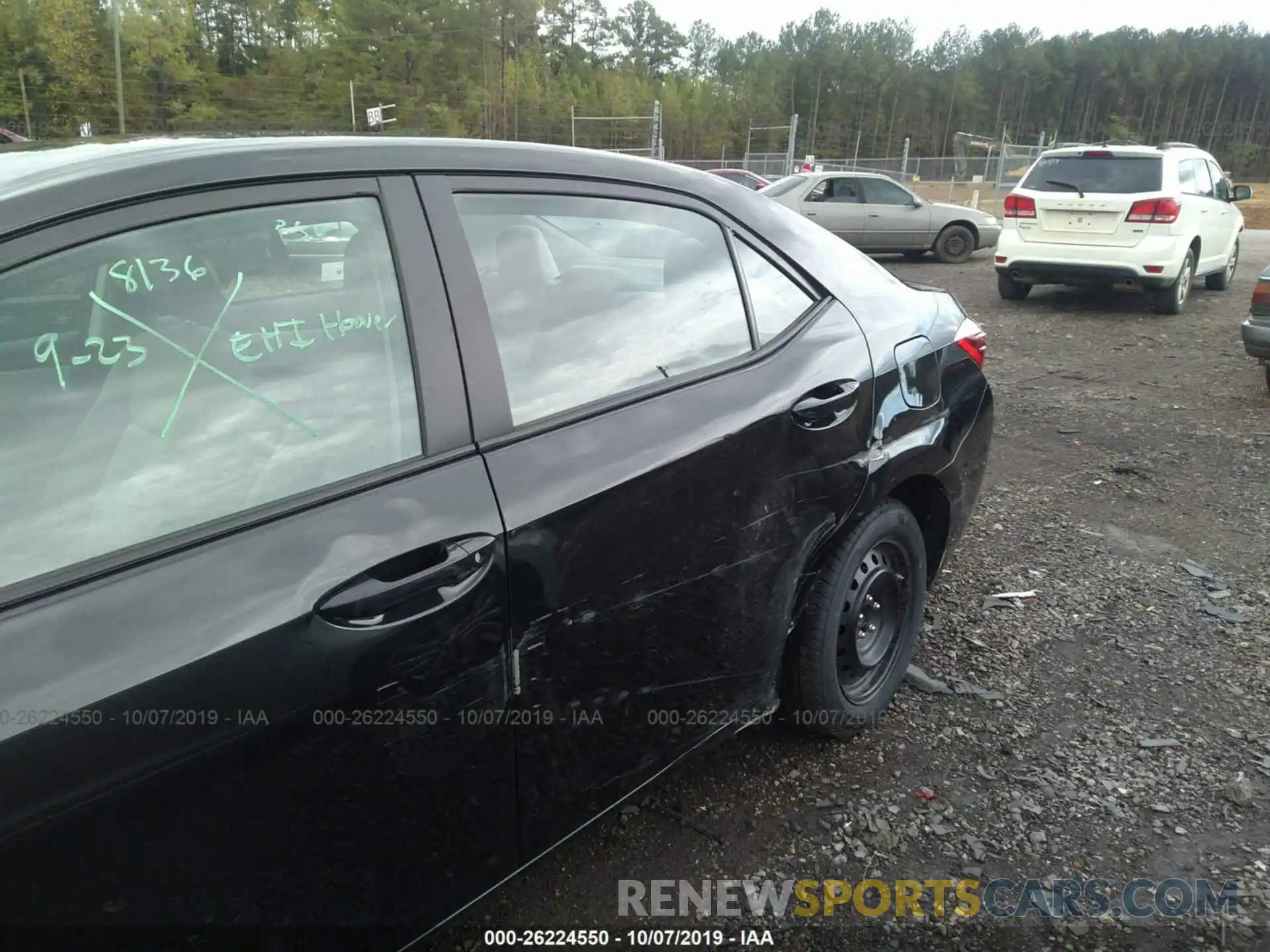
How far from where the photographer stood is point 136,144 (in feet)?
5.38

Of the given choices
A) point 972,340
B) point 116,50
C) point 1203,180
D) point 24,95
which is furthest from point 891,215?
point 116,50

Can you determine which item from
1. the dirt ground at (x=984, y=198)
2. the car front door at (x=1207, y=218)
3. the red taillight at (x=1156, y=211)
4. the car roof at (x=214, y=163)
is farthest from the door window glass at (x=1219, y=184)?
the dirt ground at (x=984, y=198)

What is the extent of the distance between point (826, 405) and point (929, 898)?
1273 mm

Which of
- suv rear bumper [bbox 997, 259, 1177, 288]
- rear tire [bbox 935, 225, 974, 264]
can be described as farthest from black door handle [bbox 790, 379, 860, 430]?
rear tire [bbox 935, 225, 974, 264]

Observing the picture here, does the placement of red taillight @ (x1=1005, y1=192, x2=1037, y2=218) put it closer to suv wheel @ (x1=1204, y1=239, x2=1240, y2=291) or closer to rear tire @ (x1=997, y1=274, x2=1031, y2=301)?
rear tire @ (x1=997, y1=274, x2=1031, y2=301)

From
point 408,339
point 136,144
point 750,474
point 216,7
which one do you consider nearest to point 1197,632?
point 750,474

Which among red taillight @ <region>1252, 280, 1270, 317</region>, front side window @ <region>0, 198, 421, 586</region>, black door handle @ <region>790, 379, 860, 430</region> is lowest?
red taillight @ <region>1252, 280, 1270, 317</region>

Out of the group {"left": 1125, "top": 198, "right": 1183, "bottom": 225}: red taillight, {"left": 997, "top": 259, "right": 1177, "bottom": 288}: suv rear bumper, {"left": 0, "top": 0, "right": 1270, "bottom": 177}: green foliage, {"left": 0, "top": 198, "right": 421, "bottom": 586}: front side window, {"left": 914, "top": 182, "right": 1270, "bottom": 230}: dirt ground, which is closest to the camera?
{"left": 0, "top": 198, "right": 421, "bottom": 586}: front side window

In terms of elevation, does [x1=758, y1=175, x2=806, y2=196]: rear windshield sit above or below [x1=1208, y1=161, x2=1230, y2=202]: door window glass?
below

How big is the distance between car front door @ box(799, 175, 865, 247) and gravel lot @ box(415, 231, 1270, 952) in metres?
10.7

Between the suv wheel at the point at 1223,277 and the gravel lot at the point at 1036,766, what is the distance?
8051 millimetres

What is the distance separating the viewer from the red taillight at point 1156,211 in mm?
9367

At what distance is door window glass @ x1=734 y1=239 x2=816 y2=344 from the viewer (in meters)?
2.45

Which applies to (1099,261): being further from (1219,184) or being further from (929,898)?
(929,898)
